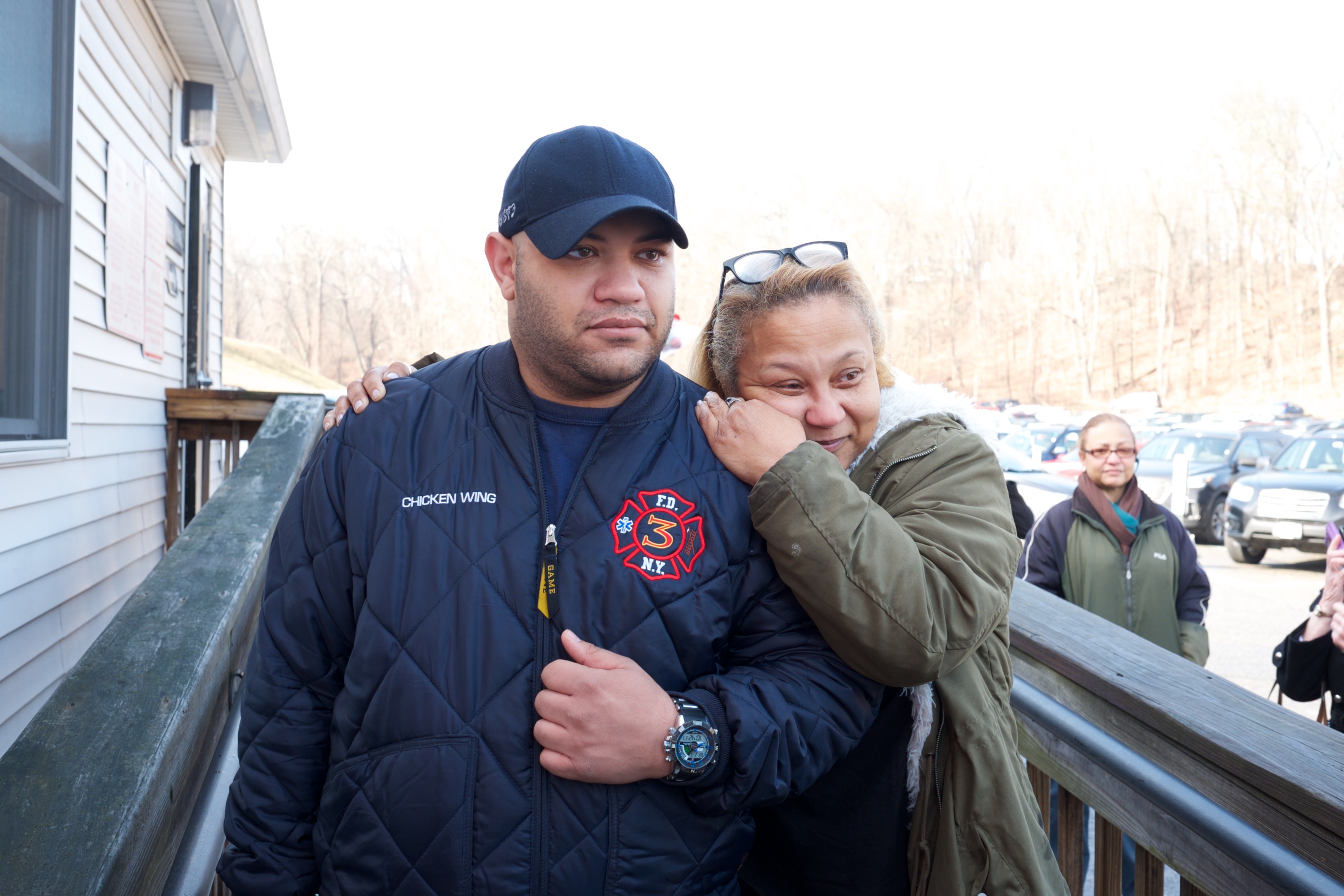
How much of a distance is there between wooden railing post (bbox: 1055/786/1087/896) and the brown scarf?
10.00 feet

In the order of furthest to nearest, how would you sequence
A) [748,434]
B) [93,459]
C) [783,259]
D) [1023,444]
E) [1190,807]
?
1. [1023,444]
2. [93,459]
3. [783,259]
4. [748,434]
5. [1190,807]

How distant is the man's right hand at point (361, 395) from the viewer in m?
1.90

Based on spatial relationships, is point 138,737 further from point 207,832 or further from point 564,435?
point 564,435

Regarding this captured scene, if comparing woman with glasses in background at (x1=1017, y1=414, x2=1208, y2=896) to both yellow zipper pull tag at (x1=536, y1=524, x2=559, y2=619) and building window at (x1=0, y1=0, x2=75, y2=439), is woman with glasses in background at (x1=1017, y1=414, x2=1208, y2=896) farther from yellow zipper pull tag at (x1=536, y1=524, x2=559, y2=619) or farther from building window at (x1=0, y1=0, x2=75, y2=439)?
building window at (x1=0, y1=0, x2=75, y2=439)

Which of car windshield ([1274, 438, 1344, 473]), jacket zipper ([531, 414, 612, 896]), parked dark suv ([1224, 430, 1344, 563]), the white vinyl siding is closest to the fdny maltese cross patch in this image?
jacket zipper ([531, 414, 612, 896])

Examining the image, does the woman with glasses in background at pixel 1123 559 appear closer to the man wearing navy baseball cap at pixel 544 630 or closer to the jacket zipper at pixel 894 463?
the jacket zipper at pixel 894 463

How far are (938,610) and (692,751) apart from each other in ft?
1.60

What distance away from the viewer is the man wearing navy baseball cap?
1.55 meters

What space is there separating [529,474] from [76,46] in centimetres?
425

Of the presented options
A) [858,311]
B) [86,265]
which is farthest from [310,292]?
[858,311]

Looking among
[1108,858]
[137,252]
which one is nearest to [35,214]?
[137,252]

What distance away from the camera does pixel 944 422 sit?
6.55ft

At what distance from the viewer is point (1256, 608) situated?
982 centimetres

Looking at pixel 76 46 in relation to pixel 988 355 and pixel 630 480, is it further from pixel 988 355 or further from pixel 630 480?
pixel 988 355
